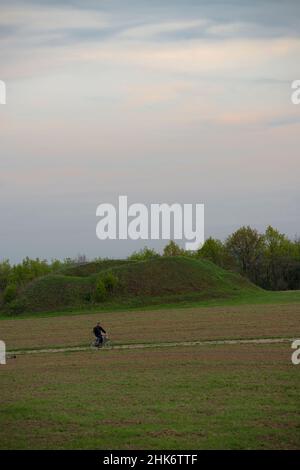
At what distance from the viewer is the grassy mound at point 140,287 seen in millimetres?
73688

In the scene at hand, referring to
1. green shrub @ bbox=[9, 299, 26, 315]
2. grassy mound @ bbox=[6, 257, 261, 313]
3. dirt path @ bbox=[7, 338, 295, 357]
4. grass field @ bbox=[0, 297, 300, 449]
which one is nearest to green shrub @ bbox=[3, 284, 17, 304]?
grassy mound @ bbox=[6, 257, 261, 313]

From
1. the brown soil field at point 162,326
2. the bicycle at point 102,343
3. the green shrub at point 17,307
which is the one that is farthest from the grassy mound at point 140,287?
the bicycle at point 102,343

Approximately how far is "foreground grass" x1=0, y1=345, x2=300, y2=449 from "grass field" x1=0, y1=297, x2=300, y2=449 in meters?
0.03

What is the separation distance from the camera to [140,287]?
76062 mm

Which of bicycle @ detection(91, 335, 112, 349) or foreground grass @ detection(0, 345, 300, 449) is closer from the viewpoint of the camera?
foreground grass @ detection(0, 345, 300, 449)

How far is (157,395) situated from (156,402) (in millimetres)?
1252

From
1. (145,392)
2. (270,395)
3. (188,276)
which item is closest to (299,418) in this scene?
(270,395)

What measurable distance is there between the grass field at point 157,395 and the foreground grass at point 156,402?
0.03 meters

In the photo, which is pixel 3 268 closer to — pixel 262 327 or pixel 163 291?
pixel 163 291

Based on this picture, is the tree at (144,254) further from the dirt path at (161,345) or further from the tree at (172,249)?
the dirt path at (161,345)

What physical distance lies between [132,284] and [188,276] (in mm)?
6360

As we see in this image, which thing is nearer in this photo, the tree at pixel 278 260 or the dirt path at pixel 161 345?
the dirt path at pixel 161 345

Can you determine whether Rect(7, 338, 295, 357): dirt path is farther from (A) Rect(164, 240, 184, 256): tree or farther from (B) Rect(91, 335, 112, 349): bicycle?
(A) Rect(164, 240, 184, 256): tree

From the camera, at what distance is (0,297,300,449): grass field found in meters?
19.3
